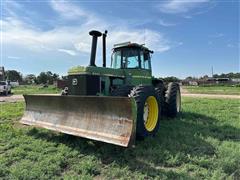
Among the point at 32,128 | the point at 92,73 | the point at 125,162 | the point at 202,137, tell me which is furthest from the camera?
the point at 32,128

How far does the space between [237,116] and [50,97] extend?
642 cm

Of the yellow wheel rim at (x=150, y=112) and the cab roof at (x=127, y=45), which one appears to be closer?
the yellow wheel rim at (x=150, y=112)

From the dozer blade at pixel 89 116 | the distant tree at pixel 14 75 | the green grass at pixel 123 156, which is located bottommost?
the green grass at pixel 123 156

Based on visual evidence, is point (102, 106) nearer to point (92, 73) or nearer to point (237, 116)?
point (92, 73)

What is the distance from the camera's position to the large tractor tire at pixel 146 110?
18.3 feet

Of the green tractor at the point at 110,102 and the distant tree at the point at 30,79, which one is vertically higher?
the distant tree at the point at 30,79

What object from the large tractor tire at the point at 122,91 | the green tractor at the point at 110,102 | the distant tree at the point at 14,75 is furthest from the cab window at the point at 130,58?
the distant tree at the point at 14,75

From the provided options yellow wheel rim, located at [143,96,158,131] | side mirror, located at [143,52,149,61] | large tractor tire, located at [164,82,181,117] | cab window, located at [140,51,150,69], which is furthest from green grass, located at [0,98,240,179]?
side mirror, located at [143,52,149,61]

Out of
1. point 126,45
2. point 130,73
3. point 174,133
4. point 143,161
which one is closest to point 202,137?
point 174,133

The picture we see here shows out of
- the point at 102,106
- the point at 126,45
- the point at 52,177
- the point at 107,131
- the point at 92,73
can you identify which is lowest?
the point at 52,177

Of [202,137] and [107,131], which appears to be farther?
[202,137]

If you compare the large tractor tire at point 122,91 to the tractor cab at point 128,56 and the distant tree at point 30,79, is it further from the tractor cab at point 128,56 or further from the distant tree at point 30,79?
the distant tree at point 30,79

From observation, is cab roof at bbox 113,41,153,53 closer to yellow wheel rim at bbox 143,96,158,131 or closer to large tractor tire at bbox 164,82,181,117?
large tractor tire at bbox 164,82,181,117

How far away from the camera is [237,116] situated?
947 cm
